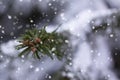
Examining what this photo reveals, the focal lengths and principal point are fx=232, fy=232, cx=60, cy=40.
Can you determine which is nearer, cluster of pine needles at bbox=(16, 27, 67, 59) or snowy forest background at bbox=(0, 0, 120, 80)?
cluster of pine needles at bbox=(16, 27, 67, 59)

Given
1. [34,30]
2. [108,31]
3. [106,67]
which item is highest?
[34,30]

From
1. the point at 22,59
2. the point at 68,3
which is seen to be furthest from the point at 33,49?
the point at 68,3

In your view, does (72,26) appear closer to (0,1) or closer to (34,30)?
(34,30)

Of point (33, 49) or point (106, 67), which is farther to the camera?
point (106, 67)

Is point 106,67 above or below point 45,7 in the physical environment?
below

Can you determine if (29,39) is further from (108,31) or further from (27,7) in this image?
(108,31)

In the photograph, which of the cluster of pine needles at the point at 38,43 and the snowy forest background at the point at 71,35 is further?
the snowy forest background at the point at 71,35

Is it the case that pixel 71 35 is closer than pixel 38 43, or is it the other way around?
pixel 38 43
